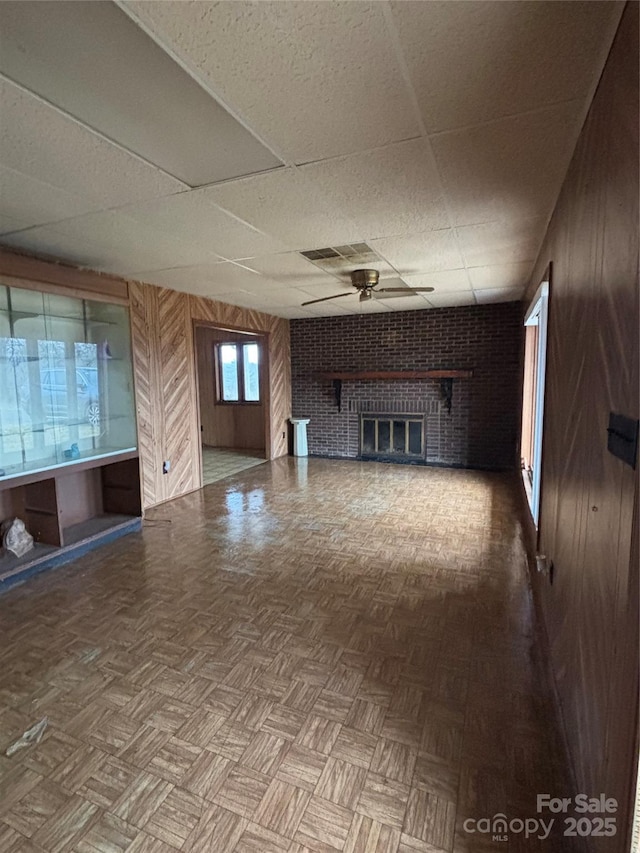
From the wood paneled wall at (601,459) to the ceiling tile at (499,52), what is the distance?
3.4 inches

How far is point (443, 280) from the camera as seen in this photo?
435 cm

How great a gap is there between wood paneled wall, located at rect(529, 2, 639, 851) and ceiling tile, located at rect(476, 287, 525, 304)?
3.13m

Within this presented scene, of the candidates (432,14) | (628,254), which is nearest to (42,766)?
(628,254)

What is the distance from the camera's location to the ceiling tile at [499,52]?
1099 mm

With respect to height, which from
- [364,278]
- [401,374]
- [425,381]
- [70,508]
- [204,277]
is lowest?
[70,508]

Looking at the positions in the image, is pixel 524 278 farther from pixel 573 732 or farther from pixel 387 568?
pixel 573 732

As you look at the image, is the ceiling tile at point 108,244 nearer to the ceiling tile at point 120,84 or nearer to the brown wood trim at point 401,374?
the ceiling tile at point 120,84

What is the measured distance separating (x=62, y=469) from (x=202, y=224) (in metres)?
2.09

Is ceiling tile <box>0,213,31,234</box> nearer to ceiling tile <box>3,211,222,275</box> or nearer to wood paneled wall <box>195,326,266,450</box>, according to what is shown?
ceiling tile <box>3,211,222,275</box>

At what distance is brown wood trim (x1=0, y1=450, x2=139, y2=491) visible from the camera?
2844 millimetres

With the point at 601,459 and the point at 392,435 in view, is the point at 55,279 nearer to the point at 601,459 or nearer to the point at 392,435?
the point at 601,459

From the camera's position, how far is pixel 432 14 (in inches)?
43.7

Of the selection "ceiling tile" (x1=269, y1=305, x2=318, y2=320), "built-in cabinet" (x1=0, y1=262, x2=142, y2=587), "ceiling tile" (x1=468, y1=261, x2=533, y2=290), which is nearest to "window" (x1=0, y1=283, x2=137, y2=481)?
"built-in cabinet" (x1=0, y1=262, x2=142, y2=587)

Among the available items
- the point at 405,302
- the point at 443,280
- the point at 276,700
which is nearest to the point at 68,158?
the point at 276,700
